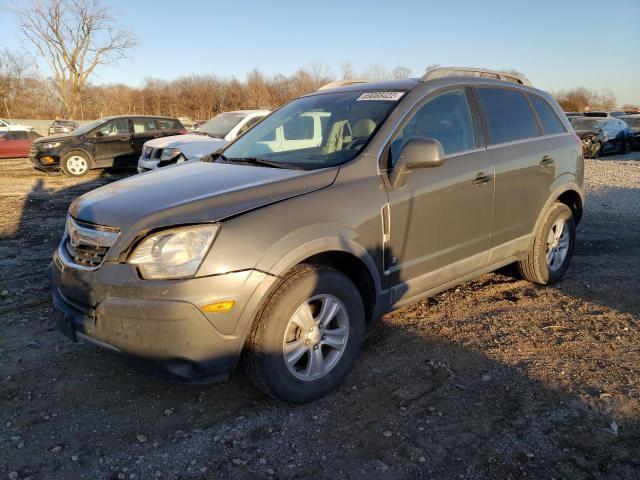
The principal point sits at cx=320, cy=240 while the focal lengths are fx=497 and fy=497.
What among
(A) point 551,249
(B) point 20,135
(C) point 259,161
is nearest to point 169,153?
(C) point 259,161

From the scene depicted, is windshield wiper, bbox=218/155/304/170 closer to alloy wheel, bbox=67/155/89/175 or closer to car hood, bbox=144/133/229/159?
car hood, bbox=144/133/229/159

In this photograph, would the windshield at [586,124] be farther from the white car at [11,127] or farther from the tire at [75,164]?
the white car at [11,127]

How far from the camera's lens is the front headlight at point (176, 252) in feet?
8.05

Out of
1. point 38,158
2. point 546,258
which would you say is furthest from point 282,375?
point 38,158

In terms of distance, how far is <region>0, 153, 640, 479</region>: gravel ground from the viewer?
2428mm

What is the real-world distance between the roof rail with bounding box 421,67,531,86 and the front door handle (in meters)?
0.82

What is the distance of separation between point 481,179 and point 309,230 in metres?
1.64

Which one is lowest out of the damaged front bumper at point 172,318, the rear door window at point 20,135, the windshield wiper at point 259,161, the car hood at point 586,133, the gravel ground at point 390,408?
the gravel ground at point 390,408

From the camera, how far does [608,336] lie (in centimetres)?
373

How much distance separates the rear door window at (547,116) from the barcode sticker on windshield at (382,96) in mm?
1784

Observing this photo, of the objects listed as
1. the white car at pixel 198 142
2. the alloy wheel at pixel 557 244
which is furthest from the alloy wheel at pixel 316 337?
the white car at pixel 198 142

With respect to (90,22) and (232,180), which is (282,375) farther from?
(90,22)

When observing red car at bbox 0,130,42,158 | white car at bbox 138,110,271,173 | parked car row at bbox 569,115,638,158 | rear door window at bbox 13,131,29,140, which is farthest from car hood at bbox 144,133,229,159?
parked car row at bbox 569,115,638,158

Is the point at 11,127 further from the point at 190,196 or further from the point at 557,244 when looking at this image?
the point at 557,244
